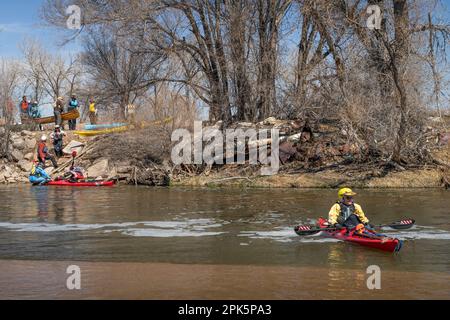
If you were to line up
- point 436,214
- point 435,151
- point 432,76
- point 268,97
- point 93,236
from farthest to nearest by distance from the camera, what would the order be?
point 268,97 → point 435,151 → point 432,76 → point 436,214 → point 93,236

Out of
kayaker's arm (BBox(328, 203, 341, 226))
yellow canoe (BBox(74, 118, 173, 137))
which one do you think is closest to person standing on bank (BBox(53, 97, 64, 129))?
yellow canoe (BBox(74, 118, 173, 137))

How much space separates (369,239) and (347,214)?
1171 mm

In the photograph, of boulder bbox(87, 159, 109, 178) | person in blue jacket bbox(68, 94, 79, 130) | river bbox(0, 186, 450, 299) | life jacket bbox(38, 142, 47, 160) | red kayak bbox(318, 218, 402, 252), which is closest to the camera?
river bbox(0, 186, 450, 299)

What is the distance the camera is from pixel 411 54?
21328 mm

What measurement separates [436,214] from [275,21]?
15020mm

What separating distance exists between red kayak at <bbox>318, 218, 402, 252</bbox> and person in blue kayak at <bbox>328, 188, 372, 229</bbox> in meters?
0.20

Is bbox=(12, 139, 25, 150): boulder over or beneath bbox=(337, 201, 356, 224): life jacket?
over

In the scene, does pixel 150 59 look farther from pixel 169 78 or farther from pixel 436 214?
pixel 436 214

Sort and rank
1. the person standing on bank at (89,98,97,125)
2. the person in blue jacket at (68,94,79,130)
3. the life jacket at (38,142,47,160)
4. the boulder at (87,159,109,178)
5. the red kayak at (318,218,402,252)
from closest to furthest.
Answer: the red kayak at (318,218,402,252), the life jacket at (38,142,47,160), the boulder at (87,159,109,178), the person in blue jacket at (68,94,79,130), the person standing on bank at (89,98,97,125)

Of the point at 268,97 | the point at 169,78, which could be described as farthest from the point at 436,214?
the point at 169,78

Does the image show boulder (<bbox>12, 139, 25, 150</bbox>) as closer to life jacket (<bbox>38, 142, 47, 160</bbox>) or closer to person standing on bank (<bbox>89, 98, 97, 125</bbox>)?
person standing on bank (<bbox>89, 98, 97, 125</bbox>)

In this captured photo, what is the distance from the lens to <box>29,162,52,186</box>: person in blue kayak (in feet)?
83.1

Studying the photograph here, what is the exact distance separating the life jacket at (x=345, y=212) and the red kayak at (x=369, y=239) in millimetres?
325

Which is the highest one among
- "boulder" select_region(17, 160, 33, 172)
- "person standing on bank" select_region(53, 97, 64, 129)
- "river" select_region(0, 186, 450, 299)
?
"person standing on bank" select_region(53, 97, 64, 129)
